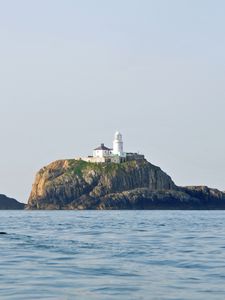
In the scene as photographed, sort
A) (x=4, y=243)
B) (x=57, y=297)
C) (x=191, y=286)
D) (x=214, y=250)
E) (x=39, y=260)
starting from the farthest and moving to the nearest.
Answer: (x=4, y=243) → (x=214, y=250) → (x=39, y=260) → (x=191, y=286) → (x=57, y=297)

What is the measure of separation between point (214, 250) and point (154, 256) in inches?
260

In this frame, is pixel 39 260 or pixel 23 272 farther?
pixel 39 260

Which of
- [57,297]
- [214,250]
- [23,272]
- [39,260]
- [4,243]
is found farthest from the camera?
[4,243]

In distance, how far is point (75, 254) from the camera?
156 feet

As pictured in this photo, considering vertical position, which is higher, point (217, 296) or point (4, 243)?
point (4, 243)

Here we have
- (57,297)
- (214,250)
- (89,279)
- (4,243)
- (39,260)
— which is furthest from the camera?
(4,243)

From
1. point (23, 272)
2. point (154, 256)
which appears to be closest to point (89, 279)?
point (23, 272)

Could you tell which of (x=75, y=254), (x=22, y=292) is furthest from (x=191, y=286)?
(x=75, y=254)

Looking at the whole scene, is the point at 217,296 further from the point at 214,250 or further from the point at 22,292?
the point at 214,250

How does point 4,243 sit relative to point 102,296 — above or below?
above

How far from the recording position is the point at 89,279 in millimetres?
33750

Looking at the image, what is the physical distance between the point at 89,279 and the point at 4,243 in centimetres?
2563

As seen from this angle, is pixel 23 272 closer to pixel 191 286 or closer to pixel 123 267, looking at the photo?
pixel 123 267

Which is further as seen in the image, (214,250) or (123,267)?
(214,250)
